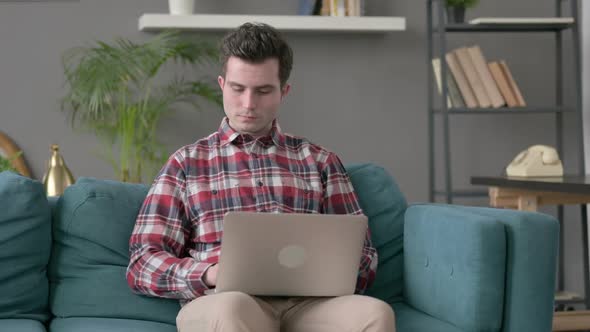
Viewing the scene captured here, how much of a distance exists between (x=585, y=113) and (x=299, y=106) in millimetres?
1440

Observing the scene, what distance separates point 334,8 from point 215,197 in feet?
7.06

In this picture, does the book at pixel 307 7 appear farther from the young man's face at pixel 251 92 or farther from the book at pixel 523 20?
the young man's face at pixel 251 92

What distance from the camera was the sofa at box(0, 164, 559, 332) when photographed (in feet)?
6.40

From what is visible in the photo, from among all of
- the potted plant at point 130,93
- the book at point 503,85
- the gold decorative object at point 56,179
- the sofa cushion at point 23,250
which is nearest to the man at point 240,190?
the sofa cushion at point 23,250

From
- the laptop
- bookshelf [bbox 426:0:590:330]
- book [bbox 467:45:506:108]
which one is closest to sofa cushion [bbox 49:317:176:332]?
the laptop

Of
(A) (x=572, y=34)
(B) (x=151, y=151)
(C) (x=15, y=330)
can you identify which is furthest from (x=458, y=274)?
(A) (x=572, y=34)

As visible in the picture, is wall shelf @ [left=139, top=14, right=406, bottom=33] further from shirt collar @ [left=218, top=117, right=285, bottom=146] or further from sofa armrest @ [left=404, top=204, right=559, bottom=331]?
sofa armrest @ [left=404, top=204, right=559, bottom=331]

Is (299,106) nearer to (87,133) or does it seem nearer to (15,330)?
(87,133)

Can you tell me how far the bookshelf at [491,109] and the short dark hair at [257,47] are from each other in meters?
1.84

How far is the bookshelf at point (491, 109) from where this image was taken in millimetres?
4020

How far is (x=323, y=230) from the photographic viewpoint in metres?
1.81

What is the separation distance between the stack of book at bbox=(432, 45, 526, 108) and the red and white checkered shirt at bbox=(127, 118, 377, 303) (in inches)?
74.9

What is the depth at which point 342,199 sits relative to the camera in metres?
2.27

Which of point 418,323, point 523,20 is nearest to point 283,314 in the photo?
point 418,323
